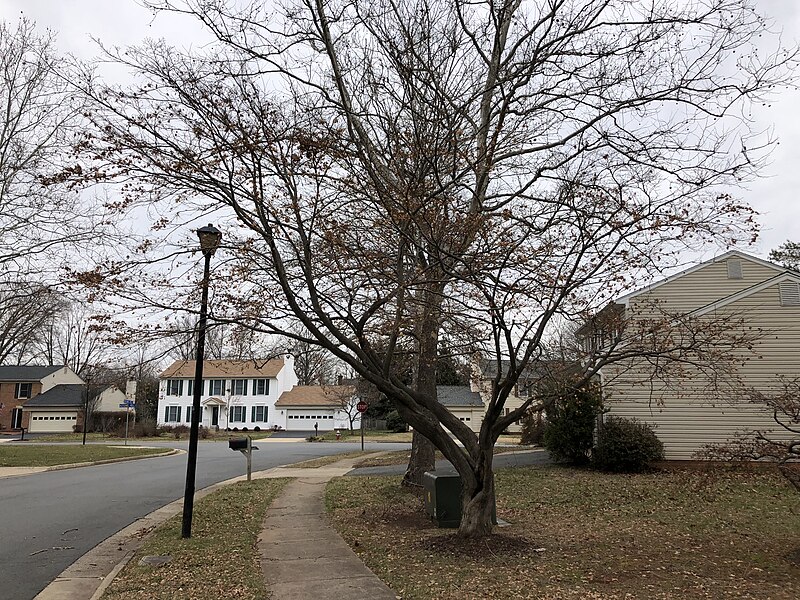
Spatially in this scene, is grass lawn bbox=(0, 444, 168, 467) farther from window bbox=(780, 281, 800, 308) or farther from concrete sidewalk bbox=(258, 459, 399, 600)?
window bbox=(780, 281, 800, 308)

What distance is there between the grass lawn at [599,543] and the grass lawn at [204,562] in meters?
1.44

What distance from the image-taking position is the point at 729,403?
705 inches

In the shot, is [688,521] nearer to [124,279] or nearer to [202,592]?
[202,592]

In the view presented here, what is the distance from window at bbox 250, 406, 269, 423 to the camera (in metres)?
58.6

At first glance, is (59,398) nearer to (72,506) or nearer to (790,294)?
(72,506)

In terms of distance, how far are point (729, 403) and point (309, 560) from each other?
545 inches

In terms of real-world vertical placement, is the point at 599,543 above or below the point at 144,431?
below

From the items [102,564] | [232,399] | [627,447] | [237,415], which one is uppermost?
[232,399]

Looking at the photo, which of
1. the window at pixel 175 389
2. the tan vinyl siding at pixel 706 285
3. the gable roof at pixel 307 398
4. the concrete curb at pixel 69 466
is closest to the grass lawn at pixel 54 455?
the concrete curb at pixel 69 466

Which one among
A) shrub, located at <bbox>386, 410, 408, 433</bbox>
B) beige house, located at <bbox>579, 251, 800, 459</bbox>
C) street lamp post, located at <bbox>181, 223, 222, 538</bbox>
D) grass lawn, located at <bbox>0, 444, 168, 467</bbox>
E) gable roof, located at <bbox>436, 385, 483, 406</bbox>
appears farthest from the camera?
gable roof, located at <bbox>436, 385, 483, 406</bbox>

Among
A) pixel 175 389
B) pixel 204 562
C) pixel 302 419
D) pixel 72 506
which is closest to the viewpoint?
pixel 204 562

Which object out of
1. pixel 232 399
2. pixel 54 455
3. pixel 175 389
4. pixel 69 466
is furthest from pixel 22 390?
pixel 69 466

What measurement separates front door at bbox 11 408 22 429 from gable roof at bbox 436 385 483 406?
3961cm

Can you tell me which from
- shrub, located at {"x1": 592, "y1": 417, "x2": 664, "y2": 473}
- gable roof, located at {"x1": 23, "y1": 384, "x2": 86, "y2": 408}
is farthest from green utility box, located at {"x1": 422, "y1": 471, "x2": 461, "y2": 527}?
gable roof, located at {"x1": 23, "y1": 384, "x2": 86, "y2": 408}
